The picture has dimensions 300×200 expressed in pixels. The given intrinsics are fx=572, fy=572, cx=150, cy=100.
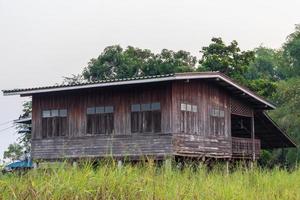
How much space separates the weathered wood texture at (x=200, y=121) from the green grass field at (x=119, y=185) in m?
10.4

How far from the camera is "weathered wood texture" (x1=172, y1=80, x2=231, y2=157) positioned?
1967 centimetres

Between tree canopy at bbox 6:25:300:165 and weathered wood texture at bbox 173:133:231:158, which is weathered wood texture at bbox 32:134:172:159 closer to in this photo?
weathered wood texture at bbox 173:133:231:158

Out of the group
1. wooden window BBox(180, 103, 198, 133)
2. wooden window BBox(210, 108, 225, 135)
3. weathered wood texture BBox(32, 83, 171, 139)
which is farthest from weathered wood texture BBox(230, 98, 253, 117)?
weathered wood texture BBox(32, 83, 171, 139)

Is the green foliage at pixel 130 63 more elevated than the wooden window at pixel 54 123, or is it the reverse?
the green foliage at pixel 130 63

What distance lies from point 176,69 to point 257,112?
1103 centimetres

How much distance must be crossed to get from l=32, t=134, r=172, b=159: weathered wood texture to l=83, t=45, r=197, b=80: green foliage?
15.9 meters

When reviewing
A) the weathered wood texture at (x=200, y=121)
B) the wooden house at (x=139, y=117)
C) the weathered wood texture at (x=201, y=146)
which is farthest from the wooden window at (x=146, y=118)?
the weathered wood texture at (x=201, y=146)

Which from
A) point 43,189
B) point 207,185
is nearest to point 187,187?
point 207,185

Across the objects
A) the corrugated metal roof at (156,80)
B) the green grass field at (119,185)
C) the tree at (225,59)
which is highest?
the tree at (225,59)

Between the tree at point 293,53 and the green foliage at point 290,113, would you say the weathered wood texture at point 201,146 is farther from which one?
the tree at point 293,53

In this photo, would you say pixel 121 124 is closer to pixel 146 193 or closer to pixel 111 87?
pixel 111 87

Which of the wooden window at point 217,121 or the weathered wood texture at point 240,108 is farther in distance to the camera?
the weathered wood texture at point 240,108

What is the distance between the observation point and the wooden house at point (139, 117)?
19.5 metres

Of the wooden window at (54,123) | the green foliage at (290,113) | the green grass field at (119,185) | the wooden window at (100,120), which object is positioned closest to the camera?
the green grass field at (119,185)
